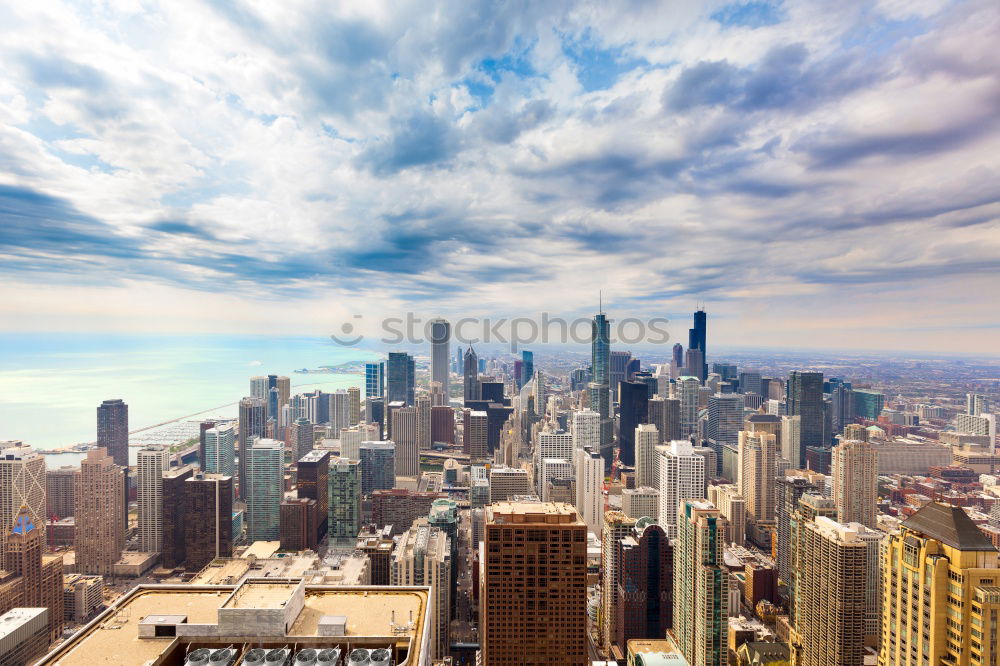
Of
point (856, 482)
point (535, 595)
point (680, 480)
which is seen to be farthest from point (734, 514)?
point (535, 595)

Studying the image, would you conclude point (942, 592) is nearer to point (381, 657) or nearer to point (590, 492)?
point (381, 657)

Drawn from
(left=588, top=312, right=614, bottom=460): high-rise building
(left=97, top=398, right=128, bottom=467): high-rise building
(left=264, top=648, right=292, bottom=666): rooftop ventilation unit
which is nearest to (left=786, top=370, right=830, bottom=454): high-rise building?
(left=588, top=312, right=614, bottom=460): high-rise building

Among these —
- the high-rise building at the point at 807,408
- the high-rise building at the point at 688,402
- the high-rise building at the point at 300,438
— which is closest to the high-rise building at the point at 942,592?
the high-rise building at the point at 807,408

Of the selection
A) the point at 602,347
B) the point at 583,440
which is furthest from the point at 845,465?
the point at 602,347

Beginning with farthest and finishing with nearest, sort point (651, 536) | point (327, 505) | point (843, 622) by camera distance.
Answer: point (327, 505) < point (651, 536) < point (843, 622)

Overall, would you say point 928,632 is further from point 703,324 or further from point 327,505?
point 703,324
